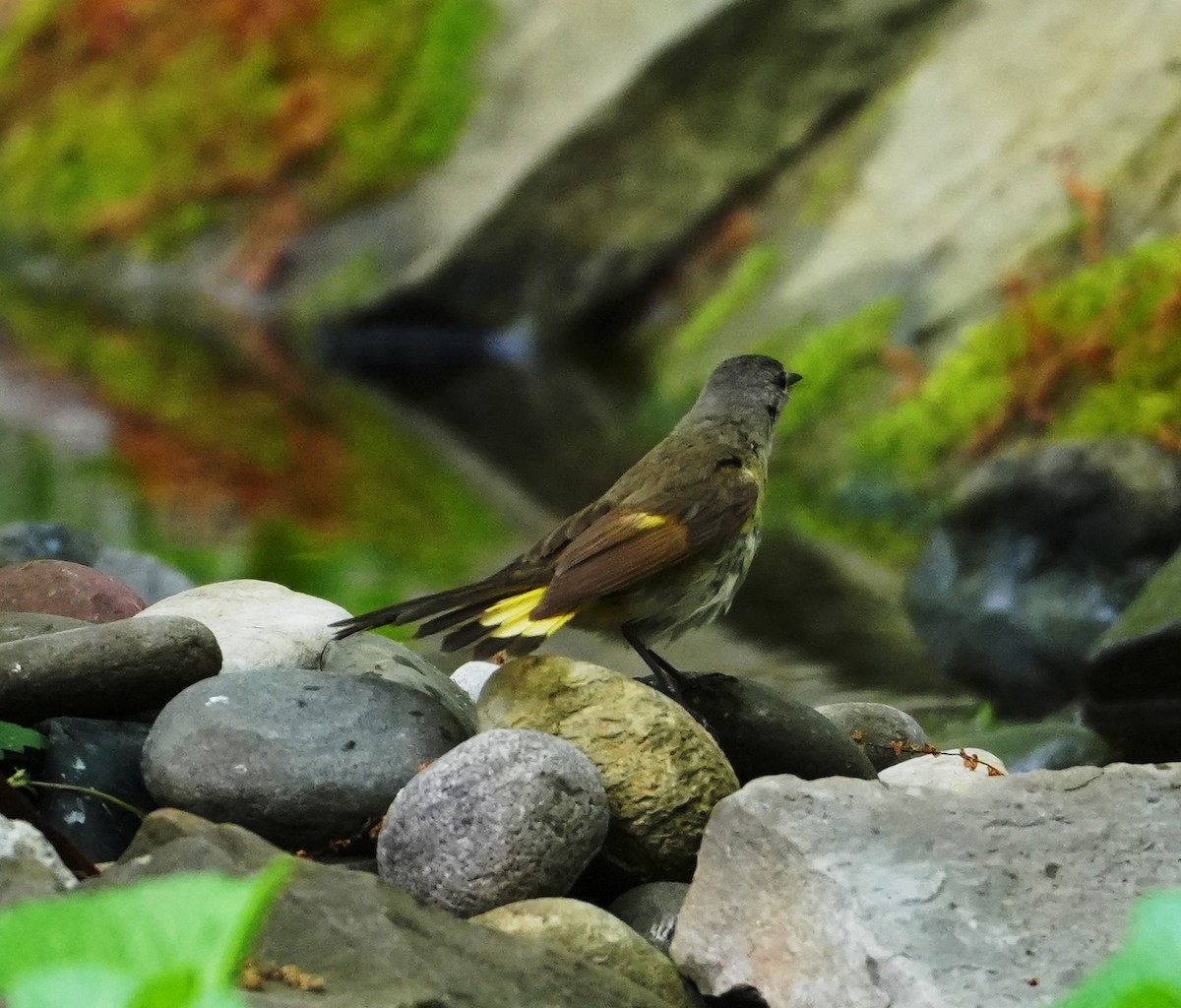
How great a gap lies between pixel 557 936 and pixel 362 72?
1727cm

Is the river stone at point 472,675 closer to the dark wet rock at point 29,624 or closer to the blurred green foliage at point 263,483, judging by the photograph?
the dark wet rock at point 29,624

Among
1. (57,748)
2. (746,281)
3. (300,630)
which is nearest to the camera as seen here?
(57,748)

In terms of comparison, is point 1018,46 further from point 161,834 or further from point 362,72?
point 161,834

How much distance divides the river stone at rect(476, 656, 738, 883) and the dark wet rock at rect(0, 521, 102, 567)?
2.50 m

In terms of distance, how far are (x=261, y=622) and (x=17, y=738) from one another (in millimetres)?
811

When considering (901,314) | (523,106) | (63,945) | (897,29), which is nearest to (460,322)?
(523,106)

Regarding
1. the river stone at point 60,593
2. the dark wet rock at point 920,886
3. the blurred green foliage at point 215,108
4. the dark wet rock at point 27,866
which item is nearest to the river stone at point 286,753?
the dark wet rock at point 27,866

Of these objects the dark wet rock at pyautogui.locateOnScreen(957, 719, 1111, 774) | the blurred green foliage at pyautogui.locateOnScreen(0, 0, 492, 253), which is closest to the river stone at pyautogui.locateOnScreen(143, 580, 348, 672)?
the dark wet rock at pyautogui.locateOnScreen(957, 719, 1111, 774)

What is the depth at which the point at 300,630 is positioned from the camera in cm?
361

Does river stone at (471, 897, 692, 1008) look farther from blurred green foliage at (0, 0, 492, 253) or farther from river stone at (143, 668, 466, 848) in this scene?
blurred green foliage at (0, 0, 492, 253)

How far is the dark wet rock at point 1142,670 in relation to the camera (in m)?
5.51

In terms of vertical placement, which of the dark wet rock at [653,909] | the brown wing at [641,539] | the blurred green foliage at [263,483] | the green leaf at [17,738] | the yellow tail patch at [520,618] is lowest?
the blurred green foliage at [263,483]

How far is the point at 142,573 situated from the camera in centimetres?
537

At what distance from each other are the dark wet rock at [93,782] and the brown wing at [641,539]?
87 cm
